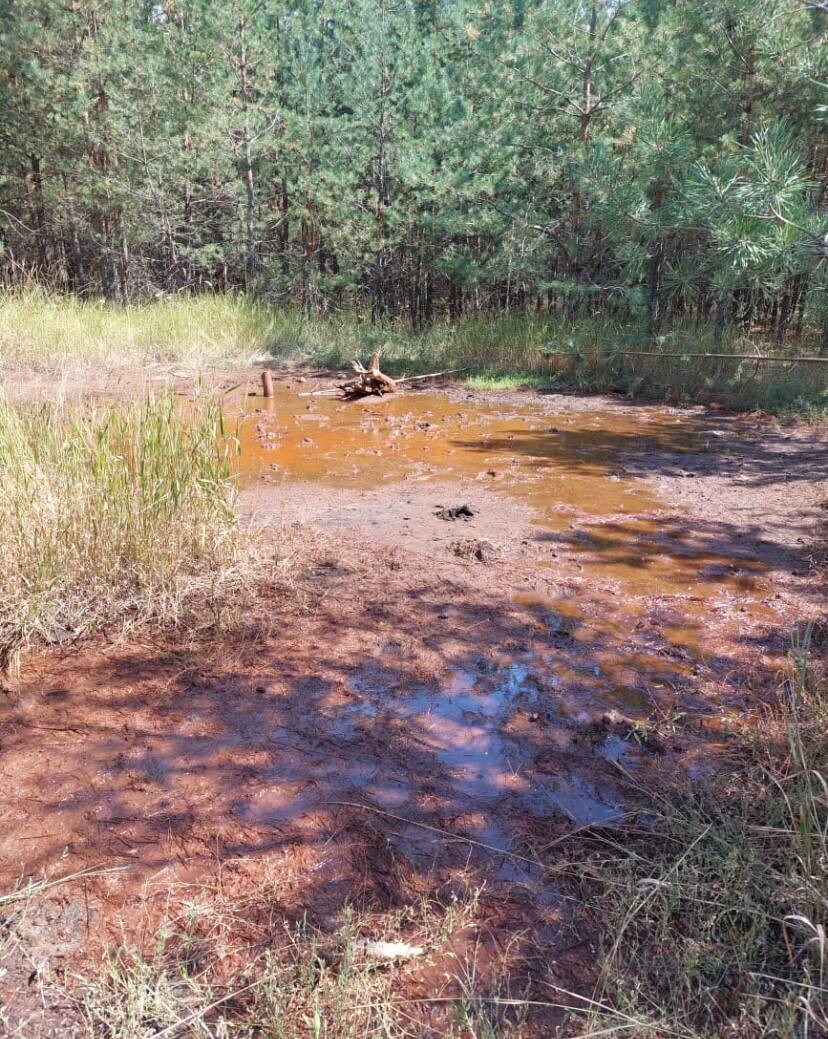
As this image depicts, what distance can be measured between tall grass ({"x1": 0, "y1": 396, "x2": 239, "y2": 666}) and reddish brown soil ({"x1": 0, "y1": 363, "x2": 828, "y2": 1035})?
0.20 meters

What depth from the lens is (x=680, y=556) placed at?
4344 millimetres

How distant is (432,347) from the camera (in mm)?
11633

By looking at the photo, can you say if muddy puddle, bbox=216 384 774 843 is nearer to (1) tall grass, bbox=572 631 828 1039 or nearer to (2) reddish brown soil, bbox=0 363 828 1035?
(2) reddish brown soil, bbox=0 363 828 1035

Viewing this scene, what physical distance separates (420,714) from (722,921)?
4.23 ft

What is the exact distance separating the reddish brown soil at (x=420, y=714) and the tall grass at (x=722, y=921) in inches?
5.0

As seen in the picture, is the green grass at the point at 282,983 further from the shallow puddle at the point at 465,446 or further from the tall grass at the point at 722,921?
the shallow puddle at the point at 465,446

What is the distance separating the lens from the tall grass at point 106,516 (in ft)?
9.90

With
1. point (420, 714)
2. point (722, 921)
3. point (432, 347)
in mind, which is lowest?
point (420, 714)

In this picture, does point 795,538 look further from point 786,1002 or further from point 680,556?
point 786,1002

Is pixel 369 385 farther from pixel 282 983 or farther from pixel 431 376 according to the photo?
pixel 282 983

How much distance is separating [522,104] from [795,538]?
8723mm

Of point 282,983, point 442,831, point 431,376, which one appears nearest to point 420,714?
point 442,831

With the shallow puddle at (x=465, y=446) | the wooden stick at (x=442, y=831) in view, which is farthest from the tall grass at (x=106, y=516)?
the shallow puddle at (x=465, y=446)

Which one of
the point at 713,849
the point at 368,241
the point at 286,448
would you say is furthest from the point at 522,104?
the point at 713,849
